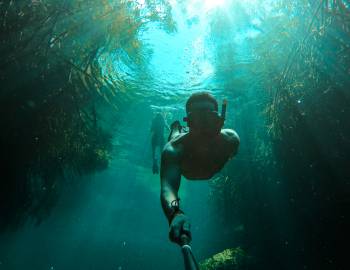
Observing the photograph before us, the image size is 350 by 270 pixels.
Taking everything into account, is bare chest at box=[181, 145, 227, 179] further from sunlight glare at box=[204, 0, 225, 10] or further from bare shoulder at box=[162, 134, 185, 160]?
sunlight glare at box=[204, 0, 225, 10]

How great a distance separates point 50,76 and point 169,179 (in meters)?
7.76

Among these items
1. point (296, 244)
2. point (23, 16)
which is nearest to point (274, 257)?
point (296, 244)

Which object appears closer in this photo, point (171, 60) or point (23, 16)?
point (23, 16)

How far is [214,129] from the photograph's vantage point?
334 centimetres

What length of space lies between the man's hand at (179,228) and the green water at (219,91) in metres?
7.75

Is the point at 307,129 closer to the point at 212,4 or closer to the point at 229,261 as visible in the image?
the point at 212,4

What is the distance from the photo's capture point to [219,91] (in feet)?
53.4

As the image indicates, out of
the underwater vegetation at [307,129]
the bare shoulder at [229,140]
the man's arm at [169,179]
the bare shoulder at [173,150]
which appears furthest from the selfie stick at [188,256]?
the underwater vegetation at [307,129]

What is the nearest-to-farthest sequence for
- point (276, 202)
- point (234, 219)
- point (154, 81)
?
point (276, 202)
point (154, 81)
point (234, 219)

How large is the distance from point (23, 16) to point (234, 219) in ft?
52.6

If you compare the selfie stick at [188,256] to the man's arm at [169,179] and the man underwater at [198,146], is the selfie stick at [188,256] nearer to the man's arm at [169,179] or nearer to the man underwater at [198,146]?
the man's arm at [169,179]

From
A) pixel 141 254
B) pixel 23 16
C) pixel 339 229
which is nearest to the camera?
pixel 23 16

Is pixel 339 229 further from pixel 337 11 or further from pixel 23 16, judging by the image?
pixel 23 16

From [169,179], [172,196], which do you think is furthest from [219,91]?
[172,196]
